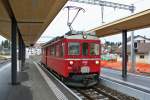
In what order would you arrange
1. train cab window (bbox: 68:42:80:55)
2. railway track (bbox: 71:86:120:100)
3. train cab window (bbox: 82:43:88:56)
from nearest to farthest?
railway track (bbox: 71:86:120:100) < train cab window (bbox: 68:42:80:55) < train cab window (bbox: 82:43:88:56)

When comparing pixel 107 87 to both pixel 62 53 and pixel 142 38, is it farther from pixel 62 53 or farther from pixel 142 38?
pixel 142 38

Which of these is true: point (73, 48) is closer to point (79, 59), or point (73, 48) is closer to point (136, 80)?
point (79, 59)

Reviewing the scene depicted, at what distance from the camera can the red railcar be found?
53.5 ft

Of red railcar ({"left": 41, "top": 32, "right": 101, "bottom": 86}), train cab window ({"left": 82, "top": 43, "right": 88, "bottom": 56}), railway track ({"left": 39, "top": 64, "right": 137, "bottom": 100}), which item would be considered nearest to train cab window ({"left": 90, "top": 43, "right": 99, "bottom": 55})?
red railcar ({"left": 41, "top": 32, "right": 101, "bottom": 86})

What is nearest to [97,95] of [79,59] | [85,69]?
[85,69]

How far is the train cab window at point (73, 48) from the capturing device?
53.8ft

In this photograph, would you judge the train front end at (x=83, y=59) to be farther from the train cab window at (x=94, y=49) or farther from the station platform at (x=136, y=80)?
the station platform at (x=136, y=80)

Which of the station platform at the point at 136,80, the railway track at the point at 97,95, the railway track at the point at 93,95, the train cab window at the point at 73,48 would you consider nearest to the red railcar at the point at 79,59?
the train cab window at the point at 73,48

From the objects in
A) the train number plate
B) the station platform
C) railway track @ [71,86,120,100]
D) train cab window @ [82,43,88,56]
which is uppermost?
train cab window @ [82,43,88,56]

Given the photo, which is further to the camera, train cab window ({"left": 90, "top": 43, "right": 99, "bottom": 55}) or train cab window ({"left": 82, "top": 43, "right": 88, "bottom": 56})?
train cab window ({"left": 90, "top": 43, "right": 99, "bottom": 55})

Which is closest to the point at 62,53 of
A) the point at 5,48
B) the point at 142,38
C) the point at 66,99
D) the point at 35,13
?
the point at 35,13

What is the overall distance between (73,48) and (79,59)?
71 centimetres

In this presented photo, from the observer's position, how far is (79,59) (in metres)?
16.5

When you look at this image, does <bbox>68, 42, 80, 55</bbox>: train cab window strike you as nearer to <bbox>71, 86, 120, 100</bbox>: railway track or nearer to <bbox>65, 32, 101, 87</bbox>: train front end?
<bbox>65, 32, 101, 87</bbox>: train front end
